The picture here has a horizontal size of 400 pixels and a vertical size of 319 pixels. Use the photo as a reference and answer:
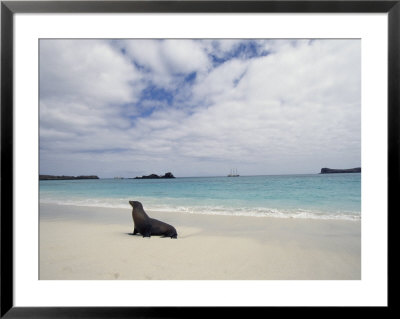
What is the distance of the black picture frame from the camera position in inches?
58.0

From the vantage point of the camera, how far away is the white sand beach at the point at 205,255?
70.9 inches

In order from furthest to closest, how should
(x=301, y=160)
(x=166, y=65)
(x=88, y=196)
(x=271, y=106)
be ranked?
(x=88, y=196), (x=301, y=160), (x=271, y=106), (x=166, y=65)

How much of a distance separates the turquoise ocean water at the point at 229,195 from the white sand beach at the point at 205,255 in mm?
1412

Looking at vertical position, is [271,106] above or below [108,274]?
above

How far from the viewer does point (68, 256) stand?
80.9 inches

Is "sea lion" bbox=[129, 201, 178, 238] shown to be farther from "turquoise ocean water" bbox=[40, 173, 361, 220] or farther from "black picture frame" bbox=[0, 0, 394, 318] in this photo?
"turquoise ocean water" bbox=[40, 173, 361, 220]

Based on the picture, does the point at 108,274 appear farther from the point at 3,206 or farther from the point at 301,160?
the point at 301,160

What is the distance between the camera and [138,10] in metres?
1.53

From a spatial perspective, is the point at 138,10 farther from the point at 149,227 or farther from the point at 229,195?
the point at 229,195

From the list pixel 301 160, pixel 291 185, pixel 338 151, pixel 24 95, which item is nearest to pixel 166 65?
pixel 24 95

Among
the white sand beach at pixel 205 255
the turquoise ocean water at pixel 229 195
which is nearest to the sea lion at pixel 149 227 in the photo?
the white sand beach at pixel 205 255

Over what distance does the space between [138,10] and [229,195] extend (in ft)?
21.1

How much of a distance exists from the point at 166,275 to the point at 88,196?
258 inches

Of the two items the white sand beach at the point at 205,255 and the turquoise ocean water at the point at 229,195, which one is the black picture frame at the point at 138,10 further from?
the turquoise ocean water at the point at 229,195
